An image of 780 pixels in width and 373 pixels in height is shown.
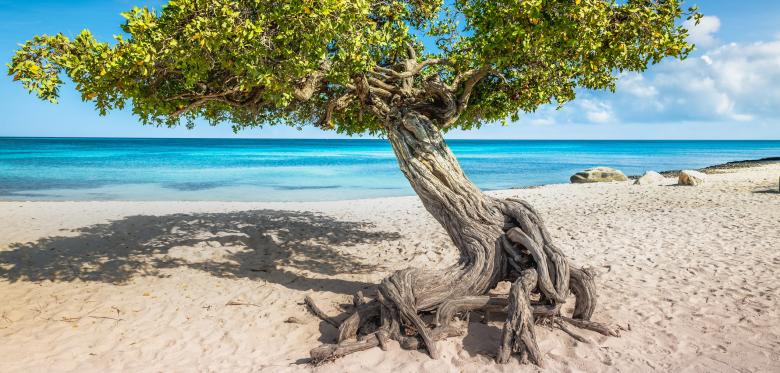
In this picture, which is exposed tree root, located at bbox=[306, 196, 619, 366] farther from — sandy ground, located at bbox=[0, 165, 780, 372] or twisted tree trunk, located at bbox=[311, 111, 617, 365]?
sandy ground, located at bbox=[0, 165, 780, 372]

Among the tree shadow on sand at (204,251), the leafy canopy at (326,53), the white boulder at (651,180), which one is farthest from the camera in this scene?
the white boulder at (651,180)

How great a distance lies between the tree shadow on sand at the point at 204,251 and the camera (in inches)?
368

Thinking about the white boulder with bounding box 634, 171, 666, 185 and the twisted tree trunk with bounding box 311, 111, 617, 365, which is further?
the white boulder with bounding box 634, 171, 666, 185

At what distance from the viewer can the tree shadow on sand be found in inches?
368

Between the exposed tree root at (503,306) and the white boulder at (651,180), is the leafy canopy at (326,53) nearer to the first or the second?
the exposed tree root at (503,306)

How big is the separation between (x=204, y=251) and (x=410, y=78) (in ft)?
20.2

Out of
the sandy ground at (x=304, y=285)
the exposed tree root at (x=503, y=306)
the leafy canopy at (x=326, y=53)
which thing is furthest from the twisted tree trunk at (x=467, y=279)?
the leafy canopy at (x=326, y=53)

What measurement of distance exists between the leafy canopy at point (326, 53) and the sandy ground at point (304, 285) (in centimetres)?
315

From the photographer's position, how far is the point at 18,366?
5777mm

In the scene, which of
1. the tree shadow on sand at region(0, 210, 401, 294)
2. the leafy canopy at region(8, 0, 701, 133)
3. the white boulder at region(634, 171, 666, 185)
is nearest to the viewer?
the leafy canopy at region(8, 0, 701, 133)

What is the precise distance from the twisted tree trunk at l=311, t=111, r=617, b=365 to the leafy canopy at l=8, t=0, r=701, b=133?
1.50m

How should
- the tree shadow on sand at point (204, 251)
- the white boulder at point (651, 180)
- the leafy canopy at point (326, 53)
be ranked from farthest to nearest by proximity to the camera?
1. the white boulder at point (651, 180)
2. the tree shadow on sand at point (204, 251)
3. the leafy canopy at point (326, 53)

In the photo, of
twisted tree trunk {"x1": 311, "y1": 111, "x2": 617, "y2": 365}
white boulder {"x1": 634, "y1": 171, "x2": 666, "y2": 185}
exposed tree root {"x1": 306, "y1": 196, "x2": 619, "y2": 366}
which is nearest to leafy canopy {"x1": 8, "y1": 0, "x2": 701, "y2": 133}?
twisted tree trunk {"x1": 311, "y1": 111, "x2": 617, "y2": 365}

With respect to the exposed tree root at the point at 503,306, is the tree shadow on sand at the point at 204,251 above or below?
below
